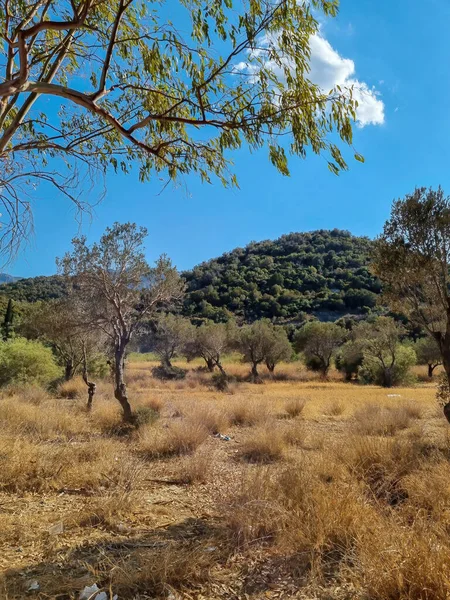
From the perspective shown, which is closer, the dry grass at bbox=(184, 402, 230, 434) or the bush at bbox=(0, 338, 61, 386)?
the dry grass at bbox=(184, 402, 230, 434)

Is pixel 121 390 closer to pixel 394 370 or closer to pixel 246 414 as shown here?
pixel 246 414

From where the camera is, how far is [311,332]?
1563 inches

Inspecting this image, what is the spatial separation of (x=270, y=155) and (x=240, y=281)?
74.3 meters

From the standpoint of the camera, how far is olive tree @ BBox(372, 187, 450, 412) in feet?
26.0

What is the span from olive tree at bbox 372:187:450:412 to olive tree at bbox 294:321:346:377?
30843 millimetres

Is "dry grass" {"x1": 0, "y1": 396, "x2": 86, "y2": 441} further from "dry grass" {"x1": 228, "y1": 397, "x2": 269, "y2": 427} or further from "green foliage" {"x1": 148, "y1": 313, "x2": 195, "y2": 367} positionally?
"green foliage" {"x1": 148, "y1": 313, "x2": 195, "y2": 367}

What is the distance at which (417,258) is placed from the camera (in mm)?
8023

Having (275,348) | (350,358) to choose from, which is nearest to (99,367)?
(275,348)

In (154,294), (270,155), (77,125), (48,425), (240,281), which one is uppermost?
(240,281)

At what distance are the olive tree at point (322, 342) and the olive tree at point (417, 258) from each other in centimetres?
3084

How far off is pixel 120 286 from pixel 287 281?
7321cm

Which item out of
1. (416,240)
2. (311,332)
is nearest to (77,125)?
(416,240)

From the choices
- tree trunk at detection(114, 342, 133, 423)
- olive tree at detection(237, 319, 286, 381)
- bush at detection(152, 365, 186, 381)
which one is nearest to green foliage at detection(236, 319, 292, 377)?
olive tree at detection(237, 319, 286, 381)

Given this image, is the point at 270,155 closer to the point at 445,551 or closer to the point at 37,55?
the point at 37,55
